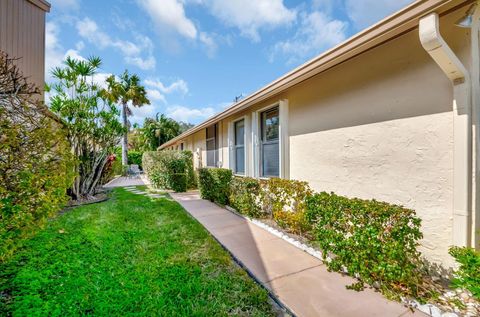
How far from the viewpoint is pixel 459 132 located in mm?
2518

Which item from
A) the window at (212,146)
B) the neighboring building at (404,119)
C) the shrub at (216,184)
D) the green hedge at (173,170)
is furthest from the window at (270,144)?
the green hedge at (173,170)

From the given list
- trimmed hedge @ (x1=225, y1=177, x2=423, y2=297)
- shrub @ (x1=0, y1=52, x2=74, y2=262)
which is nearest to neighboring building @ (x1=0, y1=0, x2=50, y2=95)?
shrub @ (x1=0, y1=52, x2=74, y2=262)

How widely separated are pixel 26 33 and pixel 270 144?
779cm

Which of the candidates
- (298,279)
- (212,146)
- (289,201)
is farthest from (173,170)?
(298,279)

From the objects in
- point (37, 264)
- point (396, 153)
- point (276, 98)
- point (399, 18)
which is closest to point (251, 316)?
point (396, 153)

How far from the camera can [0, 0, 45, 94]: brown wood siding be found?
5534 millimetres

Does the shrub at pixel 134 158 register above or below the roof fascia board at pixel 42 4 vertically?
below

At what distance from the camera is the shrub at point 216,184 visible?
22.7 ft

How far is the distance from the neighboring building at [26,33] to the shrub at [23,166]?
138 inches

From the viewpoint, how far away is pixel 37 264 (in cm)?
321

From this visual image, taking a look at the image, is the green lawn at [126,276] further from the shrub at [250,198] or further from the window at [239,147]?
the window at [239,147]

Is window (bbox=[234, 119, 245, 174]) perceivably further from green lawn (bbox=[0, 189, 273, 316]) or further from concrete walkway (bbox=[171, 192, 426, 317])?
green lawn (bbox=[0, 189, 273, 316])

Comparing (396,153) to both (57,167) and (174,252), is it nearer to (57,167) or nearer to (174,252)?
(174,252)

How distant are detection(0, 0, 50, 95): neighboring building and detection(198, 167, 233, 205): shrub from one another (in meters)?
5.59
